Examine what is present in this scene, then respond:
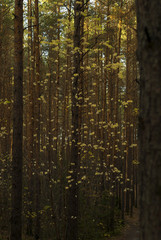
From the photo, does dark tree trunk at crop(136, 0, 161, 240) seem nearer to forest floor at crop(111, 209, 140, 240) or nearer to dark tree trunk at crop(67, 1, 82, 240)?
dark tree trunk at crop(67, 1, 82, 240)

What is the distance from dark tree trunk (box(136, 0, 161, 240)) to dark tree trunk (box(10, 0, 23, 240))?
475 centimetres

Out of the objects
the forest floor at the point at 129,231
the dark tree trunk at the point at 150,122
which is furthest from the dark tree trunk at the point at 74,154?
the dark tree trunk at the point at 150,122

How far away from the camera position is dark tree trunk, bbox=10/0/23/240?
6.20m

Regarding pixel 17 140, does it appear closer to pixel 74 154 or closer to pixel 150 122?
pixel 74 154

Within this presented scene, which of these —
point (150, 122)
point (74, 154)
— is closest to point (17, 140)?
point (74, 154)

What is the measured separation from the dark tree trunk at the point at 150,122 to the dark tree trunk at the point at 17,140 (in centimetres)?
475

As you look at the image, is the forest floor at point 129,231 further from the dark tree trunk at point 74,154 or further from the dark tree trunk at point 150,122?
the dark tree trunk at point 150,122

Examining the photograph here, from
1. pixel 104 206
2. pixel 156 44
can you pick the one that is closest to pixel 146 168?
pixel 156 44

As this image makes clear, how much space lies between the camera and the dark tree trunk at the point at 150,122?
1953mm

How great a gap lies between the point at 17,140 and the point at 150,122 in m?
4.89

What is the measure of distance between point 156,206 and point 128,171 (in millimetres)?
14818

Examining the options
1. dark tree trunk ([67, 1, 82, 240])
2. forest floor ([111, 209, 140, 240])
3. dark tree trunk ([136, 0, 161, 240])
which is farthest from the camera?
forest floor ([111, 209, 140, 240])

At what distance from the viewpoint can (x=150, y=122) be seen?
2.00m

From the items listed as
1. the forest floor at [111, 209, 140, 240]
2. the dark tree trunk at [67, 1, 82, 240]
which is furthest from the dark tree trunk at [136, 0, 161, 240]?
the forest floor at [111, 209, 140, 240]
